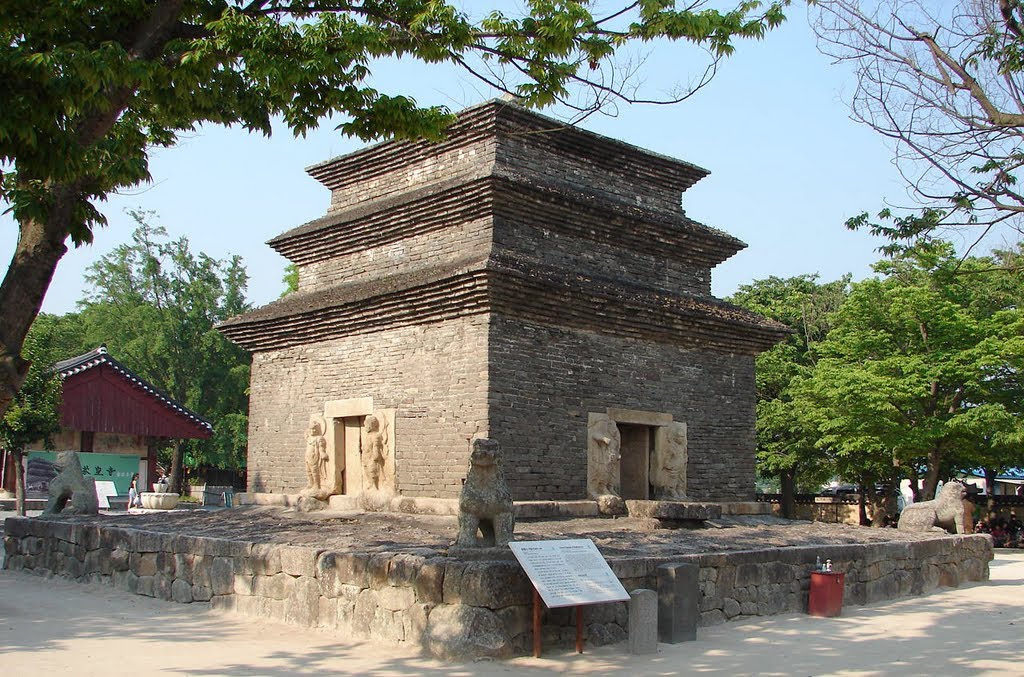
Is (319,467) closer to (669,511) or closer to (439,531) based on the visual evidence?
(439,531)

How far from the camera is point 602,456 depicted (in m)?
14.4

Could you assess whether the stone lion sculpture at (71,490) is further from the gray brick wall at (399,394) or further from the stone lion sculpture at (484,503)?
the stone lion sculpture at (484,503)

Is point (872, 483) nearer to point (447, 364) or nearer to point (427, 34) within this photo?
point (447, 364)

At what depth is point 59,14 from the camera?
6.90 meters

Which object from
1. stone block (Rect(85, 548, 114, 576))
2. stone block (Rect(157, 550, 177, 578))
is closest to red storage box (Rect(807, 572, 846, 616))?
stone block (Rect(157, 550, 177, 578))

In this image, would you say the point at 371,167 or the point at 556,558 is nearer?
the point at 556,558

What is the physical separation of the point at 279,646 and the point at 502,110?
8.98 meters

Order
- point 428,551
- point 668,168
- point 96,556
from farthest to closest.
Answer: point 668,168
point 96,556
point 428,551

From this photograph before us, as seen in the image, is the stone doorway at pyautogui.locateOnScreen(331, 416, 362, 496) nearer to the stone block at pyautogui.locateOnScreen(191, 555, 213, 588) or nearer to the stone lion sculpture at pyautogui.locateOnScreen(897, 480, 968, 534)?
the stone block at pyautogui.locateOnScreen(191, 555, 213, 588)

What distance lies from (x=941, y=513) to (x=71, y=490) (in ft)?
49.6

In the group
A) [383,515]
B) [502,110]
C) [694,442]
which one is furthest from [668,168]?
[383,515]

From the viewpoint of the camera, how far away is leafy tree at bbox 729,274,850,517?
1122 inches

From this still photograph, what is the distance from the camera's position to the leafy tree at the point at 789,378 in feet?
93.5

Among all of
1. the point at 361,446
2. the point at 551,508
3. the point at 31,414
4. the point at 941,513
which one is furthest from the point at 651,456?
the point at 31,414
